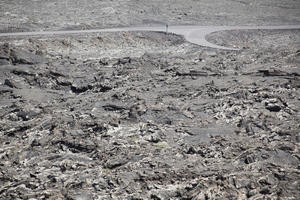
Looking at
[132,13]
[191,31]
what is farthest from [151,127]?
[132,13]

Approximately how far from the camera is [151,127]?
537 inches

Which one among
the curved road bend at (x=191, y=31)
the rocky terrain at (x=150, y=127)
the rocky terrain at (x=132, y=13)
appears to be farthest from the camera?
the rocky terrain at (x=132, y=13)

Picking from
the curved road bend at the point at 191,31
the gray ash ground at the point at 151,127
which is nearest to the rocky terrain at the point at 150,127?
the gray ash ground at the point at 151,127

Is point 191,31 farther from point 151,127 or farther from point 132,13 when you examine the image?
point 151,127

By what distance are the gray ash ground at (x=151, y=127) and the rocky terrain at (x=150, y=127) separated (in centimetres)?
4

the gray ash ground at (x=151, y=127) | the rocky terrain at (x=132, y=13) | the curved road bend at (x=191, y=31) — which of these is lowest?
the gray ash ground at (x=151, y=127)

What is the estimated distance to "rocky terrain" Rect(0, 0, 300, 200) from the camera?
392 inches

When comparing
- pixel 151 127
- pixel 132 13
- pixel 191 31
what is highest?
pixel 132 13

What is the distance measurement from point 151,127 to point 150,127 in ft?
0.14

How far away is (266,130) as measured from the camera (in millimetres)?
12977

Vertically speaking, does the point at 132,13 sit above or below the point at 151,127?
above

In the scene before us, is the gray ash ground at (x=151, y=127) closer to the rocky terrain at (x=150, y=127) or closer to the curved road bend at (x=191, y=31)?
the rocky terrain at (x=150, y=127)

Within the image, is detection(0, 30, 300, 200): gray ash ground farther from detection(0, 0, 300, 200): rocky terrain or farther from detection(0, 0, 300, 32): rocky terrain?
detection(0, 0, 300, 32): rocky terrain

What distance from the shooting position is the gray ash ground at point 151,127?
9953mm
